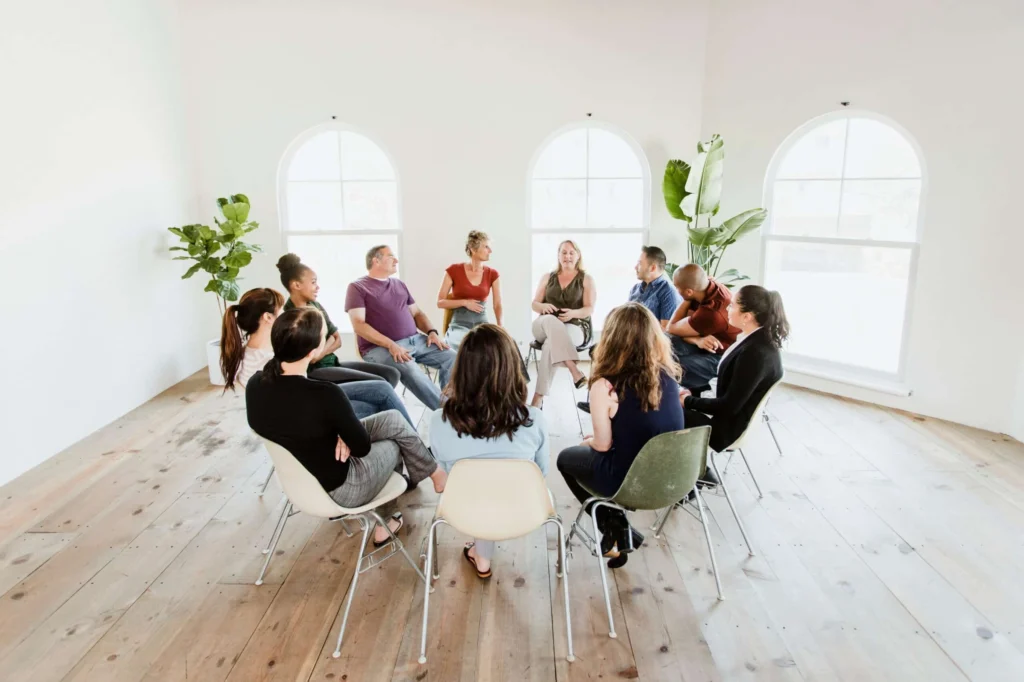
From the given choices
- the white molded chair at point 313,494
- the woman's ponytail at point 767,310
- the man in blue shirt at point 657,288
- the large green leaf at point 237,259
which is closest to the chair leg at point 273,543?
the white molded chair at point 313,494

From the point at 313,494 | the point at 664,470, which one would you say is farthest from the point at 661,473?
the point at 313,494

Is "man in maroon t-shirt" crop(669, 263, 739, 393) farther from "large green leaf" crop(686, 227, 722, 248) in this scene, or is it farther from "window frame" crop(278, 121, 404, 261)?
"window frame" crop(278, 121, 404, 261)

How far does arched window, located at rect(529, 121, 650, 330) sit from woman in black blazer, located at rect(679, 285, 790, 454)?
3087 millimetres

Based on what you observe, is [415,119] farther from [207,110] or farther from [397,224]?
[207,110]

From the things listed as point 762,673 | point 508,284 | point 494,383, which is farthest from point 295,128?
point 762,673

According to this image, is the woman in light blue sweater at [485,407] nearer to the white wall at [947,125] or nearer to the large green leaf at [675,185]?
the large green leaf at [675,185]

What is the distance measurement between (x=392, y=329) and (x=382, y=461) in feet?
5.74

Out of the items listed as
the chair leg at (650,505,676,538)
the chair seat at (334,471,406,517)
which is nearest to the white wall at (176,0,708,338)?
the chair leg at (650,505,676,538)

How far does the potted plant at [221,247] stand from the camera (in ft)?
17.0

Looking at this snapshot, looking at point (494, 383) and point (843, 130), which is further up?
point (843, 130)

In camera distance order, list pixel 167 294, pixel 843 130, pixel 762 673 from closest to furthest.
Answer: pixel 762 673
pixel 843 130
pixel 167 294

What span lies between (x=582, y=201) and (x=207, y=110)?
342cm

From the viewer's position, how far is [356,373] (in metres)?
3.67

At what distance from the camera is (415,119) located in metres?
5.79
